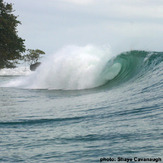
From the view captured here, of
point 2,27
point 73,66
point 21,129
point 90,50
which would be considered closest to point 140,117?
point 21,129

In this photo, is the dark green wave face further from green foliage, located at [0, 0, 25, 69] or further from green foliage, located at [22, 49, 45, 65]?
green foliage, located at [22, 49, 45, 65]

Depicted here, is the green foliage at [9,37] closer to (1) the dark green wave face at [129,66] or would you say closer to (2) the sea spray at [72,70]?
(2) the sea spray at [72,70]

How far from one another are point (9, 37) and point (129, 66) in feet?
42.6

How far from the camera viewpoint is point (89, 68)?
23219 millimetres

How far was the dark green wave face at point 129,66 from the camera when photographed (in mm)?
19869

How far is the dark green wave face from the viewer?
19.9 m

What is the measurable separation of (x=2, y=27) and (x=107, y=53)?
1017 centimetres

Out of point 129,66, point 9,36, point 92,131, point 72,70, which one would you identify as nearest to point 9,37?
point 9,36

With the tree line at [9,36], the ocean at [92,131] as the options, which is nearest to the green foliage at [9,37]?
the tree line at [9,36]

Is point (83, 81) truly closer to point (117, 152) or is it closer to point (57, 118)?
point (57, 118)

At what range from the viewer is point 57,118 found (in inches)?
396

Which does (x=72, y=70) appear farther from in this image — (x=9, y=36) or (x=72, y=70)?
(x=9, y=36)

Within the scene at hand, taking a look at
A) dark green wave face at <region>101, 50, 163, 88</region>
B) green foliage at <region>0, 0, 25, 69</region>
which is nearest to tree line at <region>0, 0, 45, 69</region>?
green foliage at <region>0, 0, 25, 69</region>

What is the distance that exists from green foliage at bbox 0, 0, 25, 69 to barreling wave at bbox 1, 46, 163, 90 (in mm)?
4578
